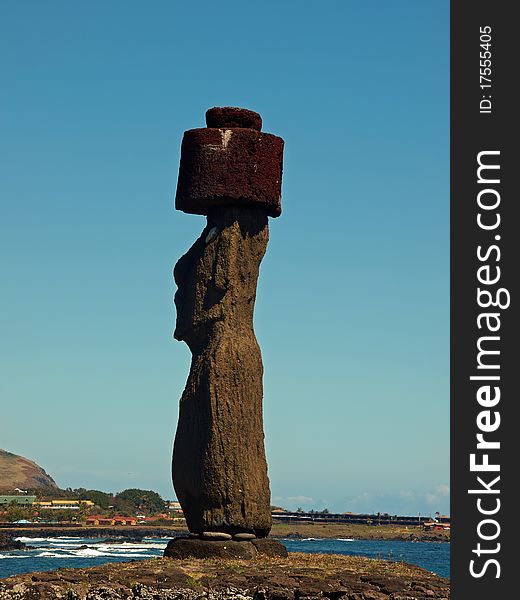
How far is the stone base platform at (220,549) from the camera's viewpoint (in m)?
20.4

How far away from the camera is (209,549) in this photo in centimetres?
2050

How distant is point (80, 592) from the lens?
1762 cm

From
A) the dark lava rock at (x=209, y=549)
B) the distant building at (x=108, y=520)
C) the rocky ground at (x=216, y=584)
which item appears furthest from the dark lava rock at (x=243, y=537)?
the distant building at (x=108, y=520)

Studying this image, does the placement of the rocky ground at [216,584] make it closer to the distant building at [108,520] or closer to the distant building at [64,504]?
the distant building at [108,520]

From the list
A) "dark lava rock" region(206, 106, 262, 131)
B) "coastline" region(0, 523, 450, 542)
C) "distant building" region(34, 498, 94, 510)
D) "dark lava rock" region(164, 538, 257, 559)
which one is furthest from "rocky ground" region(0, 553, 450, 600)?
"distant building" region(34, 498, 94, 510)

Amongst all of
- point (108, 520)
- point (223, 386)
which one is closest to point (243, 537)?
point (223, 386)

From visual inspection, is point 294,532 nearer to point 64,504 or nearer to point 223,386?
→ point 64,504

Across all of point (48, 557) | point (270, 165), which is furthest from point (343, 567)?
point (48, 557)

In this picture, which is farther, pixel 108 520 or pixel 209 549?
pixel 108 520

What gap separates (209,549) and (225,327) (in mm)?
4059

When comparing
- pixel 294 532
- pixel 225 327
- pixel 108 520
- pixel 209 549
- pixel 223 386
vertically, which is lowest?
pixel 209 549

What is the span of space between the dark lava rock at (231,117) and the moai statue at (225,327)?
0.02m

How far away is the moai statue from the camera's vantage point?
21.0m

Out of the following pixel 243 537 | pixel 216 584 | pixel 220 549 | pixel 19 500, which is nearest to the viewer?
pixel 216 584
